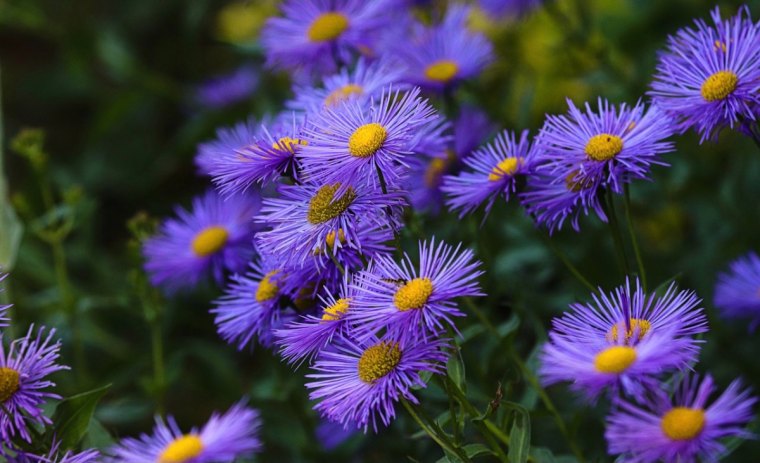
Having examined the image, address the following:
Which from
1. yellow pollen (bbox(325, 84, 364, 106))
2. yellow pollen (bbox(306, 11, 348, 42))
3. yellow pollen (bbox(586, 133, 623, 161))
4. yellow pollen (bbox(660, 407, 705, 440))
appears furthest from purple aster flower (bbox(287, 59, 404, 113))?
yellow pollen (bbox(660, 407, 705, 440))

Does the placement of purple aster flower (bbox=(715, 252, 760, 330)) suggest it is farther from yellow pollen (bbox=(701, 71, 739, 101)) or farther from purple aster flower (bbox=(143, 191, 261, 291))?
purple aster flower (bbox=(143, 191, 261, 291))

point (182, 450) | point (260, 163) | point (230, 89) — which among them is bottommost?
point (182, 450)

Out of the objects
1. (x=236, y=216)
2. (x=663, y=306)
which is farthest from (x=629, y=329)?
(x=236, y=216)

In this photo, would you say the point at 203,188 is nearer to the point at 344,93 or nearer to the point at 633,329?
the point at 344,93

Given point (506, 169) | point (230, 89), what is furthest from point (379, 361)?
point (230, 89)

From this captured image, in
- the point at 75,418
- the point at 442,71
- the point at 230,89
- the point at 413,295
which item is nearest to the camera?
the point at 413,295

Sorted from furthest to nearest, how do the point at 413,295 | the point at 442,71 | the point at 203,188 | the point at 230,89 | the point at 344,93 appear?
the point at 203,188, the point at 230,89, the point at 442,71, the point at 344,93, the point at 413,295
